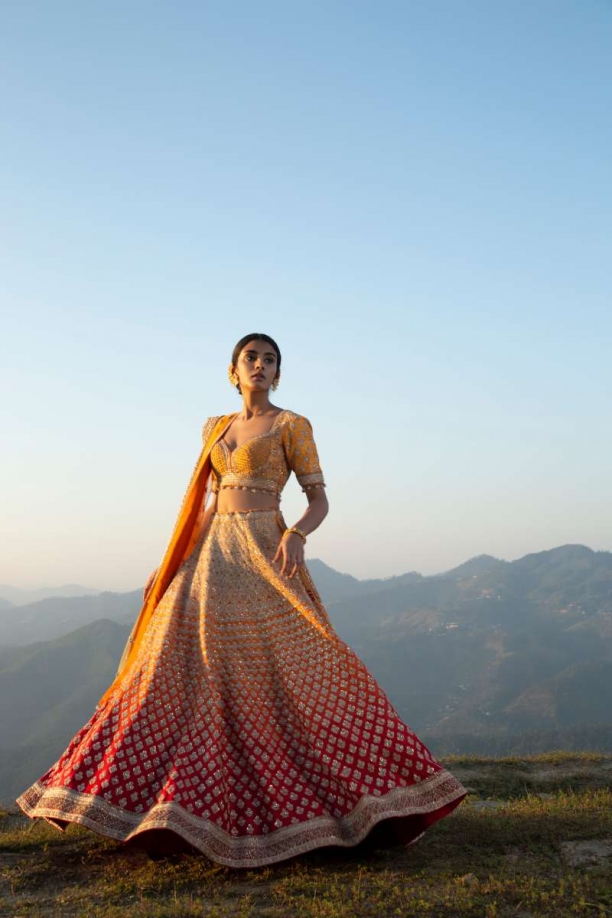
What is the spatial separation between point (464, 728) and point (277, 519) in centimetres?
13447

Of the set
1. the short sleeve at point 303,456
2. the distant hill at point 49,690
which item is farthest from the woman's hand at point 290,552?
the distant hill at point 49,690

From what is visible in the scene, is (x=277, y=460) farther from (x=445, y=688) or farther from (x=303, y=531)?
(x=445, y=688)

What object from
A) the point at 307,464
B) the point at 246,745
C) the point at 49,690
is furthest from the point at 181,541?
the point at 49,690

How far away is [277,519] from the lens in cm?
500

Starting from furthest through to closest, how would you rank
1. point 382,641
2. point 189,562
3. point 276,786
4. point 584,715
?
point 382,641 → point 584,715 → point 189,562 → point 276,786

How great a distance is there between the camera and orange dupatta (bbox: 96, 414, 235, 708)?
4863 millimetres

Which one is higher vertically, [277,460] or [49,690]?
[277,460]

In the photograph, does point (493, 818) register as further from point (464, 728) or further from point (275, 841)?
point (464, 728)

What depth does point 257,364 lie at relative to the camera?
516 centimetres

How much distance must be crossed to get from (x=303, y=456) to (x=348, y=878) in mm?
2583

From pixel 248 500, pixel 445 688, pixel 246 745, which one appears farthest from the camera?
pixel 445 688

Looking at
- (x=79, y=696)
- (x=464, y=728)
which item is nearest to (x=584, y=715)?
(x=464, y=728)

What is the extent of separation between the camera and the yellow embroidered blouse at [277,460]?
4988mm

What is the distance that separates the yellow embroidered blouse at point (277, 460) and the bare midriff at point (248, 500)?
3 centimetres
